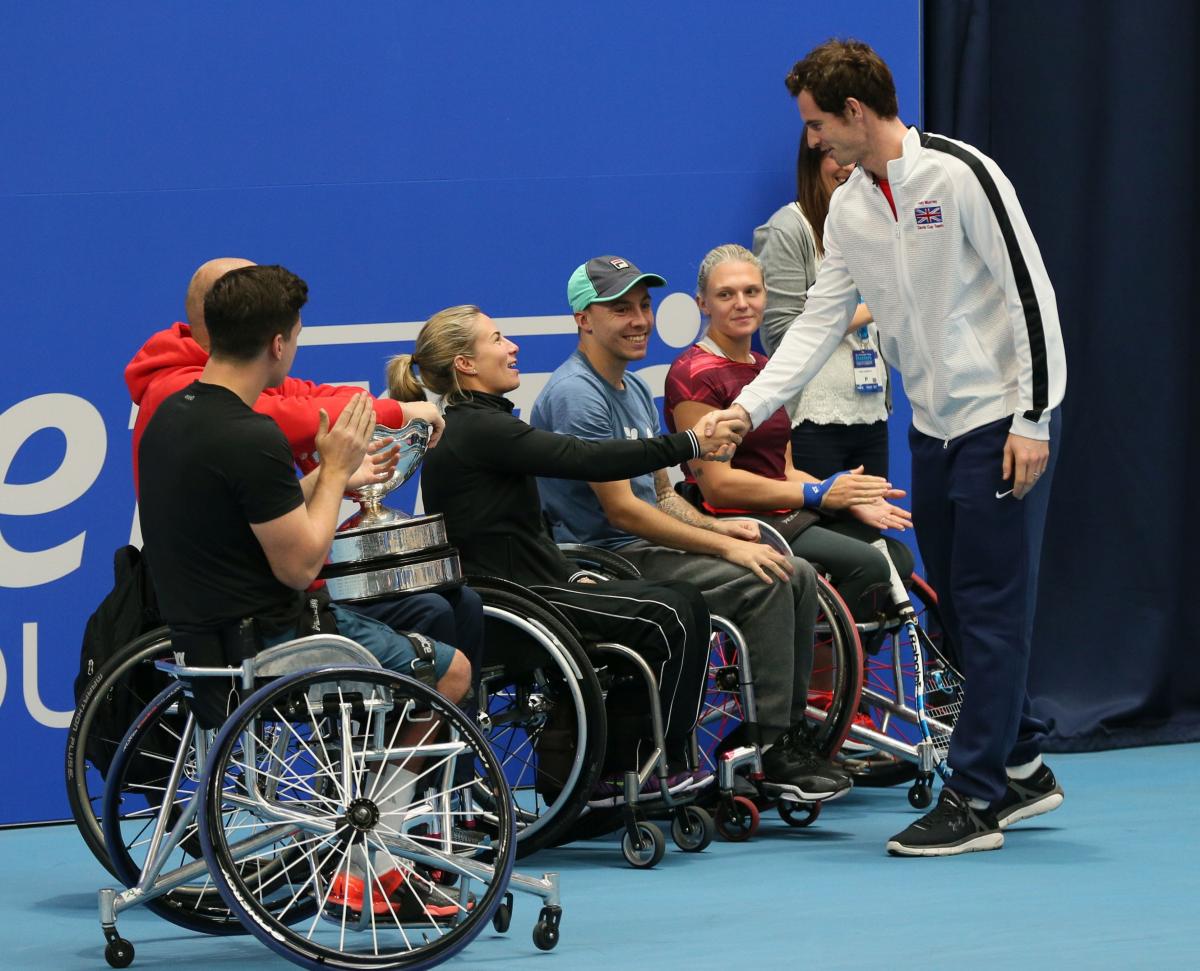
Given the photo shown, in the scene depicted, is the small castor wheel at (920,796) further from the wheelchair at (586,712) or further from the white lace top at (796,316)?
the white lace top at (796,316)

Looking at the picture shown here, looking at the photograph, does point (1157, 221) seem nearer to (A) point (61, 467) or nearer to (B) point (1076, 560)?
(B) point (1076, 560)

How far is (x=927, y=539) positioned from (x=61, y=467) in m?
1.88

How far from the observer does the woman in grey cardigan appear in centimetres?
457

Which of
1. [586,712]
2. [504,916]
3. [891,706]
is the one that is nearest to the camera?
[504,916]

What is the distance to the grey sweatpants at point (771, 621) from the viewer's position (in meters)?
3.86

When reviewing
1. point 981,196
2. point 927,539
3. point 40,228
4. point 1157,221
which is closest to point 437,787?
point 927,539

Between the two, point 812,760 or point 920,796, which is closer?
point 812,760

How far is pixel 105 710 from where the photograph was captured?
Answer: 338cm

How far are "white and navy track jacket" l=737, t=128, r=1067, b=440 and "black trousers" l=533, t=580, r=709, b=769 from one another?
1.94 feet

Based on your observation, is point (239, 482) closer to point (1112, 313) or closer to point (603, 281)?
point (603, 281)

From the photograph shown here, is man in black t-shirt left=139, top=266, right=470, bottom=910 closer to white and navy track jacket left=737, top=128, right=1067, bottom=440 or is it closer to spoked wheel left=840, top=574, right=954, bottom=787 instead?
white and navy track jacket left=737, top=128, right=1067, bottom=440

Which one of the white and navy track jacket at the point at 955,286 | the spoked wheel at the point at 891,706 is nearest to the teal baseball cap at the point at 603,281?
the white and navy track jacket at the point at 955,286

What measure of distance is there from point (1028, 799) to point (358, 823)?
168 cm

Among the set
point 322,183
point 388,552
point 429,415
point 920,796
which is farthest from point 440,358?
point 920,796
